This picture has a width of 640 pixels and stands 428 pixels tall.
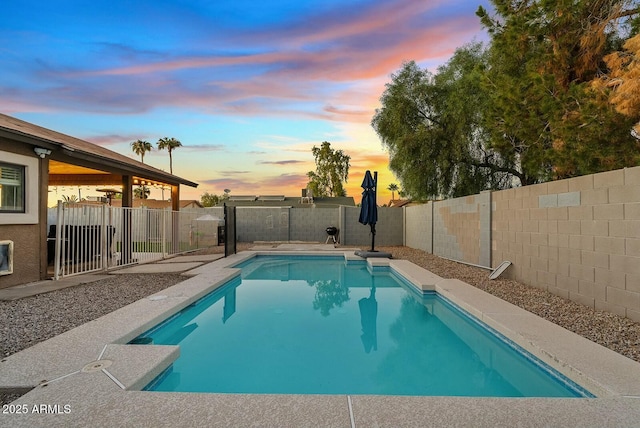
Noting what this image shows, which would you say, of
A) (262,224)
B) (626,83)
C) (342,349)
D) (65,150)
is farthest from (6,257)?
(262,224)

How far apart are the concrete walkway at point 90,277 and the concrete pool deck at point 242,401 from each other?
3172 millimetres

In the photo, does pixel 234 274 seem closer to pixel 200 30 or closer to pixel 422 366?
pixel 422 366

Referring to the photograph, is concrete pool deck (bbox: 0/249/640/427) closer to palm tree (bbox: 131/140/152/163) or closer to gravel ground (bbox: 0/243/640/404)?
gravel ground (bbox: 0/243/640/404)

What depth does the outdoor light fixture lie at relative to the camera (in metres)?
7.27

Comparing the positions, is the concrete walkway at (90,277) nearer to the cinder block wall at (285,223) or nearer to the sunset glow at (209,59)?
the sunset glow at (209,59)

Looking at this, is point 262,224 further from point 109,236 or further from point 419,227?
point 109,236

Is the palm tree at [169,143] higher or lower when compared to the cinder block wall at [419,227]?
higher

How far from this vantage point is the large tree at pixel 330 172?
146 ft

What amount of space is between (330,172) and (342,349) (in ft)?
133

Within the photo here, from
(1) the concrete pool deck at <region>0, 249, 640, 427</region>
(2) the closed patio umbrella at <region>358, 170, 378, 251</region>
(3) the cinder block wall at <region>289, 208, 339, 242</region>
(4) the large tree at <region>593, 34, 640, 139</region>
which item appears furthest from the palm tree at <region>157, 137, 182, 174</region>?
(1) the concrete pool deck at <region>0, 249, 640, 427</region>

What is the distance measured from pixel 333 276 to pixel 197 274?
11.4 ft

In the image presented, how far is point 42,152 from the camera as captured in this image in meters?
7.37

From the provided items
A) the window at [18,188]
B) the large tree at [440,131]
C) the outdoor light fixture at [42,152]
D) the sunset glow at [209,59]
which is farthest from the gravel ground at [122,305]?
the large tree at [440,131]

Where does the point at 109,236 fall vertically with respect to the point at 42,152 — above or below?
below
